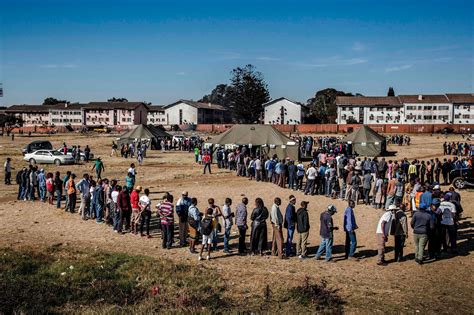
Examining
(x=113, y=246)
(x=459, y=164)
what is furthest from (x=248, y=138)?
(x=113, y=246)

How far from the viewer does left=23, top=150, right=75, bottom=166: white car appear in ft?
115

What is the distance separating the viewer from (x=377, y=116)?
94438mm

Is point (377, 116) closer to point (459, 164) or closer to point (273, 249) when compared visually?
point (459, 164)

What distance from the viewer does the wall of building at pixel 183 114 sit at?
111125 mm

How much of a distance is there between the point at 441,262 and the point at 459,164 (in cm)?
1411

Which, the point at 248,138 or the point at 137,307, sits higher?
the point at 248,138

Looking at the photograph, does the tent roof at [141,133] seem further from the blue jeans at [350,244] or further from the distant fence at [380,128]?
the blue jeans at [350,244]

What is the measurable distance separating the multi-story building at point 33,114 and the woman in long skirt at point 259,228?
120m

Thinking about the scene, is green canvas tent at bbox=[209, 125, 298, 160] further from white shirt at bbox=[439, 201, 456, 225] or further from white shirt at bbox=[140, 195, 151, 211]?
white shirt at bbox=[439, 201, 456, 225]

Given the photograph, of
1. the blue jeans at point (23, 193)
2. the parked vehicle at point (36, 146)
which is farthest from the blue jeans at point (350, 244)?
the parked vehicle at point (36, 146)

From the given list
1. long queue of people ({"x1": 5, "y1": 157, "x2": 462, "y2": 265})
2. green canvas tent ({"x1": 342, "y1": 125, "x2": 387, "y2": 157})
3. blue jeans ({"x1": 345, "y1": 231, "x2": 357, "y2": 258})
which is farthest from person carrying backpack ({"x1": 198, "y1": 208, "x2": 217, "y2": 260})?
green canvas tent ({"x1": 342, "y1": 125, "x2": 387, "y2": 157})

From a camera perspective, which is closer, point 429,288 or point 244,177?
point 429,288

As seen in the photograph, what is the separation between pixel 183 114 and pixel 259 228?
101 m

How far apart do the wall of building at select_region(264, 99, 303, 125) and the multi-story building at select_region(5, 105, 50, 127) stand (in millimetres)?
61711
